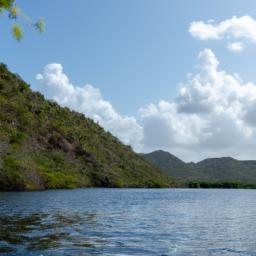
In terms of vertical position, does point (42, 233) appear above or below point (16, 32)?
below

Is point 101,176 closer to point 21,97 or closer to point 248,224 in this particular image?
point 21,97

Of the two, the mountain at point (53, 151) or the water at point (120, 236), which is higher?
the mountain at point (53, 151)

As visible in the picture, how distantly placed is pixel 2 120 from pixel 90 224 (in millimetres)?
101711

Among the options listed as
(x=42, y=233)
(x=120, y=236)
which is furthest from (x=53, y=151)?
(x=120, y=236)

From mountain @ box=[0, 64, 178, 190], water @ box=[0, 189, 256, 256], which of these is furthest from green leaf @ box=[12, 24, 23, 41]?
mountain @ box=[0, 64, 178, 190]

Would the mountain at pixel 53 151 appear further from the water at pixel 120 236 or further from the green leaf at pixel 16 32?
the green leaf at pixel 16 32

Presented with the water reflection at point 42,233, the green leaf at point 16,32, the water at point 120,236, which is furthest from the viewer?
the water reflection at point 42,233

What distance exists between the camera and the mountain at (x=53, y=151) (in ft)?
361

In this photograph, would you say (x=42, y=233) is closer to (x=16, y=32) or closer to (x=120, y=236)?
(x=120, y=236)

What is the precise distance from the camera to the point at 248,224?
1545 inches

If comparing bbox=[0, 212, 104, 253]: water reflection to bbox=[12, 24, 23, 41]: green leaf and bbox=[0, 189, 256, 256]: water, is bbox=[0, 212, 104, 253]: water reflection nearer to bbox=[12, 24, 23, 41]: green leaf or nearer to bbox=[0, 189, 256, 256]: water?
bbox=[0, 189, 256, 256]: water

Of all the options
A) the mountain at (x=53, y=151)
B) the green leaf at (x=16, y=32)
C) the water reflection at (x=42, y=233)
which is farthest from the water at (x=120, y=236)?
the mountain at (x=53, y=151)

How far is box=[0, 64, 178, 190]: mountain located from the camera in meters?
110

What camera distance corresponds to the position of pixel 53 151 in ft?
472
